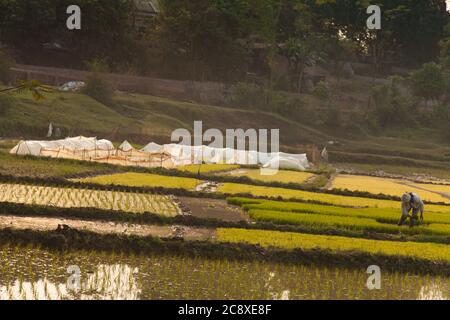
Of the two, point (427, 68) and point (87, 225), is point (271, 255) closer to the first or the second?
point (87, 225)

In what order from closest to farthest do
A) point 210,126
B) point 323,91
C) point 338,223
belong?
point 338,223 → point 210,126 → point 323,91

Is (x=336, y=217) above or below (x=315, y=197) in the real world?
above

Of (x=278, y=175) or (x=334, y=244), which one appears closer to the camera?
(x=334, y=244)

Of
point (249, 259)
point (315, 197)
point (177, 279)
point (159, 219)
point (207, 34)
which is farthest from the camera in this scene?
point (207, 34)

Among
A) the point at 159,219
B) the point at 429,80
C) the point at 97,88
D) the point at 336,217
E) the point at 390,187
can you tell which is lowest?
the point at 390,187

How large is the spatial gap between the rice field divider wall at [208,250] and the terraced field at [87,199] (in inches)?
132

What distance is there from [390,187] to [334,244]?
45.2 feet

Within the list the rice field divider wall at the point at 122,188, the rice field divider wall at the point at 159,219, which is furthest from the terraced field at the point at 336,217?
the rice field divider wall at the point at 122,188

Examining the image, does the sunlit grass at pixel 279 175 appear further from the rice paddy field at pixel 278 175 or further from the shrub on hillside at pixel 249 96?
the shrub on hillside at pixel 249 96

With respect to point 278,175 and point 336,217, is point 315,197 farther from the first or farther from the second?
point 278,175

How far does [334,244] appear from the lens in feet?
46.2

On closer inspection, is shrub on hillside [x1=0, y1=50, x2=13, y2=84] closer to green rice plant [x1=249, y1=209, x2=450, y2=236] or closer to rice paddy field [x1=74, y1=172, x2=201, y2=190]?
rice paddy field [x1=74, y1=172, x2=201, y2=190]

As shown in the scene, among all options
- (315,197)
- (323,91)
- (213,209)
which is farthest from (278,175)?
(323,91)
